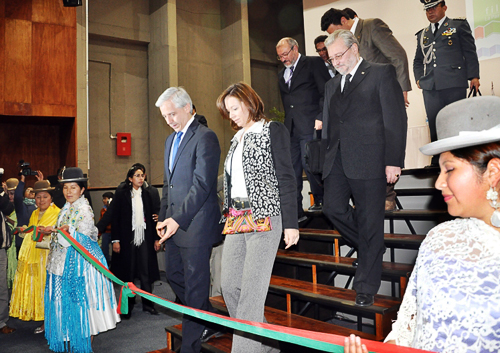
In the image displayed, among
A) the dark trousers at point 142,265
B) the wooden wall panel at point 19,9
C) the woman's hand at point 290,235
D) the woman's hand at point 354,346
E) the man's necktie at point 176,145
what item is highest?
the wooden wall panel at point 19,9

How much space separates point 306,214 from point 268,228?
7.03 feet

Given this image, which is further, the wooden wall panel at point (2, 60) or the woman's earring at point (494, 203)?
the wooden wall panel at point (2, 60)

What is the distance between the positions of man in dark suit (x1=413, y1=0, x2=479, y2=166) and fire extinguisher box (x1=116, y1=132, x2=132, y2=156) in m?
7.01

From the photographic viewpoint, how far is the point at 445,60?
13.2ft

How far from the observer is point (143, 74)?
10062 mm

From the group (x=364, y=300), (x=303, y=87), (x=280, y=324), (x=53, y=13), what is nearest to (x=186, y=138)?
(x=280, y=324)

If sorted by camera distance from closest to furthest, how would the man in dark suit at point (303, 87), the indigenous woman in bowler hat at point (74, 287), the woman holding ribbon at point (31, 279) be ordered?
the indigenous woman in bowler hat at point (74, 287), the man in dark suit at point (303, 87), the woman holding ribbon at point (31, 279)

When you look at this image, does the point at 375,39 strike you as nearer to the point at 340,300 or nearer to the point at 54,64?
the point at 340,300

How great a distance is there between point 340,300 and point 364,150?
1.01m

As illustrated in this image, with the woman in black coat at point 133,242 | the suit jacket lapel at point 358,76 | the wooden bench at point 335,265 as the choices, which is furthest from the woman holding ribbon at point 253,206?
the woman in black coat at point 133,242

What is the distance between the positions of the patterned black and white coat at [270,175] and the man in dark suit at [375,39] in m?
1.92

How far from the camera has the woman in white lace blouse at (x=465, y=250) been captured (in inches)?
39.8

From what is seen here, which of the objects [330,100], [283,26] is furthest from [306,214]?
[283,26]

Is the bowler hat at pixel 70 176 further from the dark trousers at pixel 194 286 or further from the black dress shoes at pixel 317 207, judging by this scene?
the black dress shoes at pixel 317 207
